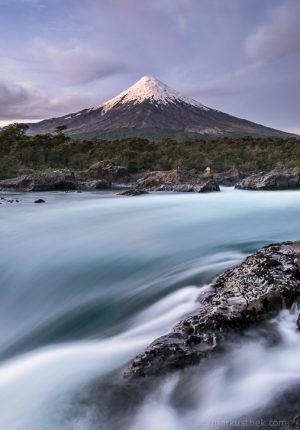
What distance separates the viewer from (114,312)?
5859 mm

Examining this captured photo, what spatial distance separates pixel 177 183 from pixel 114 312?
19.4 meters

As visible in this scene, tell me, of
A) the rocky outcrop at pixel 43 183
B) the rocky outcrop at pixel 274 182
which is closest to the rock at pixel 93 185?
the rocky outcrop at pixel 43 183

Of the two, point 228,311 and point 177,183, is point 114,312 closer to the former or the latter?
point 228,311

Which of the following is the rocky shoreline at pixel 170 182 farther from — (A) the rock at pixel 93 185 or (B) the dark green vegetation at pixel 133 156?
(B) the dark green vegetation at pixel 133 156

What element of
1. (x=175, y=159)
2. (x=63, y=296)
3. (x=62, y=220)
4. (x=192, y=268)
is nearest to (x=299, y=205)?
(x=62, y=220)

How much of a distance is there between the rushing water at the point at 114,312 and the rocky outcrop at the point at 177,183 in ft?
31.1

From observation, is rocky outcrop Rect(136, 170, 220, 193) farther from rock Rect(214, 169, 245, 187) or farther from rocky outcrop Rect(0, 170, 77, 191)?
rocky outcrop Rect(0, 170, 77, 191)

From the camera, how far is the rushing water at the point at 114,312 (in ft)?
11.2

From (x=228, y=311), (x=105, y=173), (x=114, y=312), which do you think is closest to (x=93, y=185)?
(x=105, y=173)

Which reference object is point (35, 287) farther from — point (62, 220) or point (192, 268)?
point (62, 220)

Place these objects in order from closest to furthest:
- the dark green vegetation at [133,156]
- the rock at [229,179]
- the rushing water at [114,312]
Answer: the rushing water at [114,312] < the rock at [229,179] < the dark green vegetation at [133,156]

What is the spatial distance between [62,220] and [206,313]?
31.8ft

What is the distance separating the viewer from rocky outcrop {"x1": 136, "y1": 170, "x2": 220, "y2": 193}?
75.8ft

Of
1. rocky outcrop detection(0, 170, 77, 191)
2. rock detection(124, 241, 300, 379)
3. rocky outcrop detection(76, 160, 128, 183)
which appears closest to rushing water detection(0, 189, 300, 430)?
rock detection(124, 241, 300, 379)
